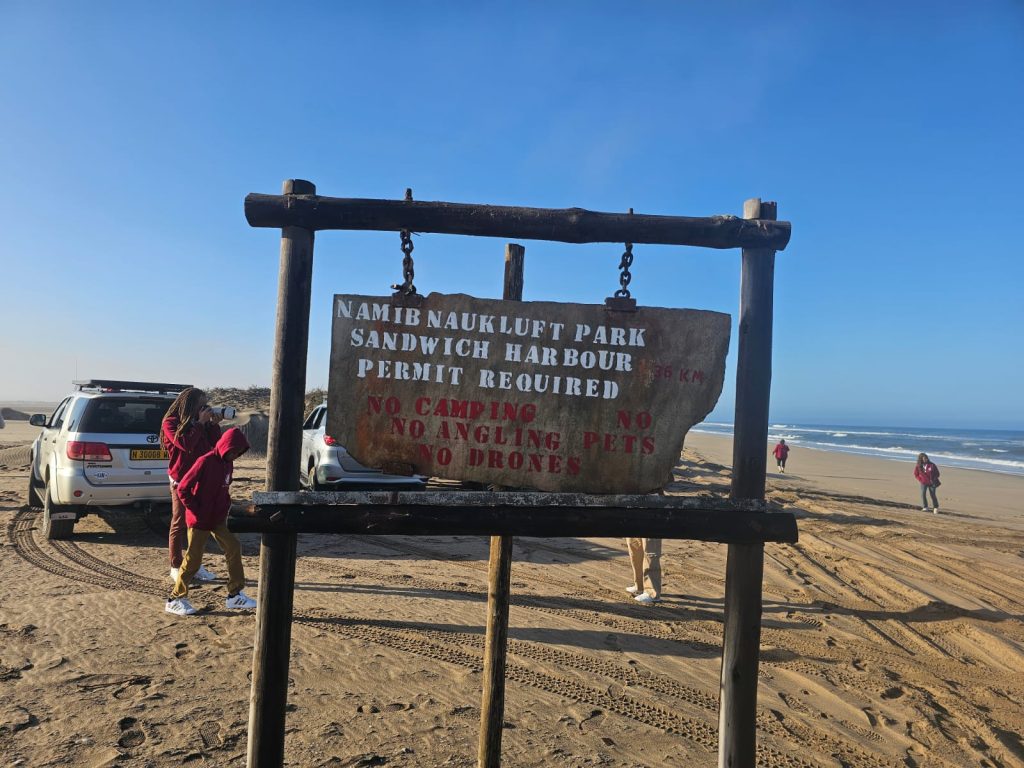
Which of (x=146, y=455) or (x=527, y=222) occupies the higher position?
(x=527, y=222)

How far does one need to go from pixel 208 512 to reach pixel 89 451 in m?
2.74

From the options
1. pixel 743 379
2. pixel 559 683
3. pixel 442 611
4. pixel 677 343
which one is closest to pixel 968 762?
pixel 559 683

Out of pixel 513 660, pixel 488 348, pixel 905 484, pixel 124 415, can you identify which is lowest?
pixel 905 484

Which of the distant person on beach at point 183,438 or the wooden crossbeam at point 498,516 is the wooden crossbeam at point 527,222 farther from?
the distant person on beach at point 183,438

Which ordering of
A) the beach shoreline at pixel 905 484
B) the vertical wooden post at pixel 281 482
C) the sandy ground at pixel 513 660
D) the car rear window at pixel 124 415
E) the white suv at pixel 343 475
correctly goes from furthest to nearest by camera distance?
the beach shoreline at pixel 905 484 < the white suv at pixel 343 475 < the car rear window at pixel 124 415 < the sandy ground at pixel 513 660 < the vertical wooden post at pixel 281 482

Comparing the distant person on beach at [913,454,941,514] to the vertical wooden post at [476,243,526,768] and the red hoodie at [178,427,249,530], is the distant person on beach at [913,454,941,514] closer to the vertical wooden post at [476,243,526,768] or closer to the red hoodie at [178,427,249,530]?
the vertical wooden post at [476,243,526,768]

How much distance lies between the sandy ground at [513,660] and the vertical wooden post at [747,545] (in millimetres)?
955

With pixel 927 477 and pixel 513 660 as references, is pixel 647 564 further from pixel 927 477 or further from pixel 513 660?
pixel 927 477

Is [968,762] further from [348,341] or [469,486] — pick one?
[348,341]

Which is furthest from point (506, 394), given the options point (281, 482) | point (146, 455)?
point (146, 455)

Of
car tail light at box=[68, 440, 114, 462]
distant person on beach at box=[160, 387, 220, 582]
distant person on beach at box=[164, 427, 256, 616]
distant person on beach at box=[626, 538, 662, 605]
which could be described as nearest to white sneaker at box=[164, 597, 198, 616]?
distant person on beach at box=[164, 427, 256, 616]

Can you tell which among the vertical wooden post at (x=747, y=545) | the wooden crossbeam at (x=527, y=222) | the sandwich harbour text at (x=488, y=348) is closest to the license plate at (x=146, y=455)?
the wooden crossbeam at (x=527, y=222)

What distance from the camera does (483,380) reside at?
2.48 meters

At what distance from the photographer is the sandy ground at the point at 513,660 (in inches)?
129
